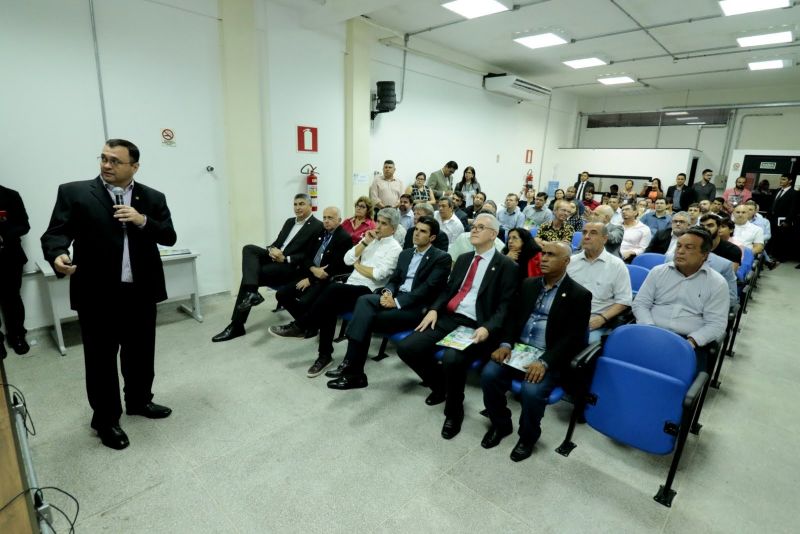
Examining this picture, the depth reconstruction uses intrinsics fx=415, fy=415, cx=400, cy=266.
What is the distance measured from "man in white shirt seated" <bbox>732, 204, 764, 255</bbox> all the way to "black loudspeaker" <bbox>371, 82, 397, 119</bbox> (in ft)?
15.7

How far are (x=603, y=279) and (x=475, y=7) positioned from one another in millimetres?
3884

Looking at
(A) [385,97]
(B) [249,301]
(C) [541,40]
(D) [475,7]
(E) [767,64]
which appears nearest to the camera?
(B) [249,301]

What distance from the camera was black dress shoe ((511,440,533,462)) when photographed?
229cm

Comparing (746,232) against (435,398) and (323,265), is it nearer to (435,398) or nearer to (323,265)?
(435,398)

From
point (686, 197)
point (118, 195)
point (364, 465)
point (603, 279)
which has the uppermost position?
point (118, 195)

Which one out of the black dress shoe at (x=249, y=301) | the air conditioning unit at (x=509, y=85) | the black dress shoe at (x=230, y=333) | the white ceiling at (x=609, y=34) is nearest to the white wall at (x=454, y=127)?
the air conditioning unit at (x=509, y=85)

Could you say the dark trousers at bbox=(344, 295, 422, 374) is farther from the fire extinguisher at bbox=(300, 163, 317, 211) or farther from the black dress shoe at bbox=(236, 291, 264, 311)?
the fire extinguisher at bbox=(300, 163, 317, 211)

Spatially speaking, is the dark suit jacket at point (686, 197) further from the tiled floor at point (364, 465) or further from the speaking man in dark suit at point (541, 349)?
the speaking man in dark suit at point (541, 349)

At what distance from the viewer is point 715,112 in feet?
31.7

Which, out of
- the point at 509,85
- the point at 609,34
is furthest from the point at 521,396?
the point at 509,85

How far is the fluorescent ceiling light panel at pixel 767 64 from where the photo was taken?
7001 millimetres

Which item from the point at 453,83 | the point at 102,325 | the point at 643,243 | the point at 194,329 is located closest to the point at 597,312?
the point at 643,243

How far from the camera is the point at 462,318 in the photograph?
2.81 meters

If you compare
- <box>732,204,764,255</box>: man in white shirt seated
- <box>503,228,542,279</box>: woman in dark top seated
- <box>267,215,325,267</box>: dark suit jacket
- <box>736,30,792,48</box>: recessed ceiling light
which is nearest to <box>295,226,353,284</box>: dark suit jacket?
<box>267,215,325,267</box>: dark suit jacket
